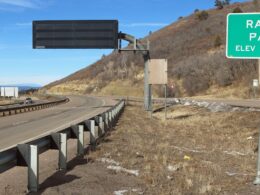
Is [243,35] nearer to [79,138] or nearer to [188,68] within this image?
[79,138]

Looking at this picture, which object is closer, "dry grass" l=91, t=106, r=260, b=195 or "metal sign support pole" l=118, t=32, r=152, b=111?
"dry grass" l=91, t=106, r=260, b=195

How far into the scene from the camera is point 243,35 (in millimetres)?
9586

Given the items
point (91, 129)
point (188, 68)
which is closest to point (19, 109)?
point (91, 129)

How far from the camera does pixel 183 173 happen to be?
10359 millimetres

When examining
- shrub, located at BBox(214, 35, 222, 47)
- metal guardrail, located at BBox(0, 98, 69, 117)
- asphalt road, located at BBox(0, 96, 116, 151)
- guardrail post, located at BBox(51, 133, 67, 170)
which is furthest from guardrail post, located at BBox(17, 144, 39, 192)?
shrub, located at BBox(214, 35, 222, 47)

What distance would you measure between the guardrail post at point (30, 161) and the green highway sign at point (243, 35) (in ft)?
13.2

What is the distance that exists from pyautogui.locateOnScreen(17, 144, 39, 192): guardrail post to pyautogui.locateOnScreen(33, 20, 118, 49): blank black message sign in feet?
125

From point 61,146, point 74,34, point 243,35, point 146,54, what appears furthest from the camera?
point 74,34

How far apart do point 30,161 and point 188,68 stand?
82687 millimetres

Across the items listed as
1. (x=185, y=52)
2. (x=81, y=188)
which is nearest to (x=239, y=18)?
(x=81, y=188)

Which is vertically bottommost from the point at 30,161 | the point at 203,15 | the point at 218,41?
the point at 30,161

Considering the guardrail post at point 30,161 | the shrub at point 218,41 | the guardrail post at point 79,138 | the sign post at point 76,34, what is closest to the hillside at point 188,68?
the shrub at point 218,41

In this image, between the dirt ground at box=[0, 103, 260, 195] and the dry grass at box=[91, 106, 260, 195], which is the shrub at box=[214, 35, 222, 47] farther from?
the dirt ground at box=[0, 103, 260, 195]

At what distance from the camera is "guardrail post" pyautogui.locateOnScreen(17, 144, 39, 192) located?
792 cm
